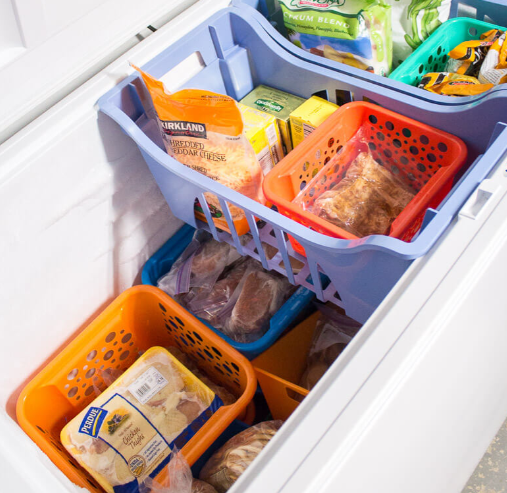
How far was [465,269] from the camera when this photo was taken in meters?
0.64

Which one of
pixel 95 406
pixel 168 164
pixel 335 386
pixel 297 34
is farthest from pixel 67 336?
pixel 297 34

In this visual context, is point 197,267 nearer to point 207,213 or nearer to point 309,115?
point 207,213

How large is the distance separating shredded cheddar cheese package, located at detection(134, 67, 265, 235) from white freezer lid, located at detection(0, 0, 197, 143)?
0.14m

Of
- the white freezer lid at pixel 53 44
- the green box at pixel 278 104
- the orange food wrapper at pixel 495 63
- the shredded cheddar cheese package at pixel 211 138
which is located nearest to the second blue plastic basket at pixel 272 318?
the shredded cheddar cheese package at pixel 211 138

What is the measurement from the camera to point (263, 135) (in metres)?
0.97

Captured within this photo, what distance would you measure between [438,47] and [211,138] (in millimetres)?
549

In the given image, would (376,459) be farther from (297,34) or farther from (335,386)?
(297,34)

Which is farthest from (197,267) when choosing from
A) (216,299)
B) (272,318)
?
Result: (272,318)

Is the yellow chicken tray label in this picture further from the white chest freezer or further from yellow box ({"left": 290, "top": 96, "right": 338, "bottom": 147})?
yellow box ({"left": 290, "top": 96, "right": 338, "bottom": 147})

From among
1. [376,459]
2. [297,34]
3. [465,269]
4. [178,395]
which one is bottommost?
[178,395]

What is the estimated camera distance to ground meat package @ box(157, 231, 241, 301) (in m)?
1.16

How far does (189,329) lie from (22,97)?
55 centimetres

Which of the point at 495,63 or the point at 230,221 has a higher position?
the point at 495,63

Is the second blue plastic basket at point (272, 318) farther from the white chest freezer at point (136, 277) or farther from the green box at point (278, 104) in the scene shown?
the green box at point (278, 104)
